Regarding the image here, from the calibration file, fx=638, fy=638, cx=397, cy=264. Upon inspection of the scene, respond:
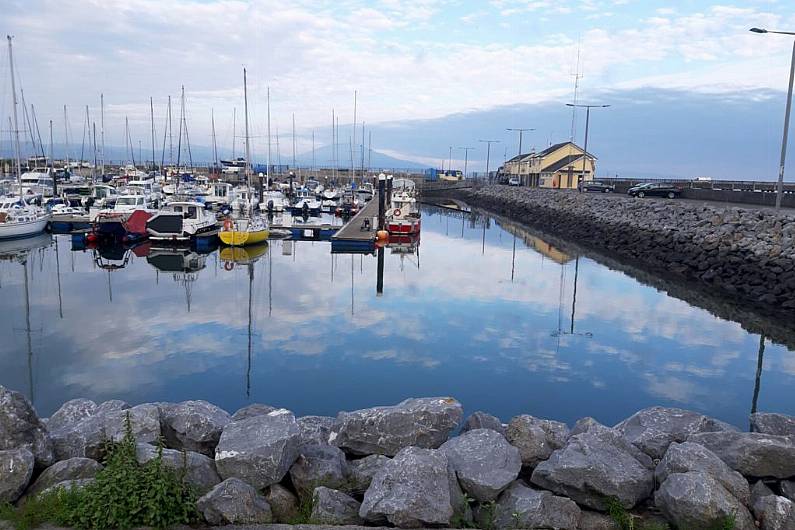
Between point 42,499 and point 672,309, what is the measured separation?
63.7 ft

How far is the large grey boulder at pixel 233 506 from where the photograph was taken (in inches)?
187

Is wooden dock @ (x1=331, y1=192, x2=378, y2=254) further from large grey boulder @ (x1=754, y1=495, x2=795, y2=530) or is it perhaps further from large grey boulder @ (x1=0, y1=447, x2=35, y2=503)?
large grey boulder @ (x1=754, y1=495, x2=795, y2=530)

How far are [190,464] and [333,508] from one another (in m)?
1.30

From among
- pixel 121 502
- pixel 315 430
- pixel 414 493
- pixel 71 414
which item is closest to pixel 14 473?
pixel 121 502

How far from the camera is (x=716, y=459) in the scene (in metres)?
5.61

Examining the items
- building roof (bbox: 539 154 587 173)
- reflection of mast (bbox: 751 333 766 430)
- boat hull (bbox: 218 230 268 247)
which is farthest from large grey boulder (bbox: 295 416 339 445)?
building roof (bbox: 539 154 587 173)

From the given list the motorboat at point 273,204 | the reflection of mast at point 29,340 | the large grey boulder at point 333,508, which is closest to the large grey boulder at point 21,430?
the large grey boulder at point 333,508

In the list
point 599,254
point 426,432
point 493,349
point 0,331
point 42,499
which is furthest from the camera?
point 599,254

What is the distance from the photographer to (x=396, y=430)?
21.5 feet

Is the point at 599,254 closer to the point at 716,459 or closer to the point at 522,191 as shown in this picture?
the point at 716,459

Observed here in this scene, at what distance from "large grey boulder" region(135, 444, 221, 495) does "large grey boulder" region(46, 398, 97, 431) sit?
2.09 m

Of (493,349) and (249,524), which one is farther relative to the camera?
(493,349)

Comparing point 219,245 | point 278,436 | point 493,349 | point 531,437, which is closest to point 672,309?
point 493,349

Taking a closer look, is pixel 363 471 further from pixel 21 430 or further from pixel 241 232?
pixel 241 232
